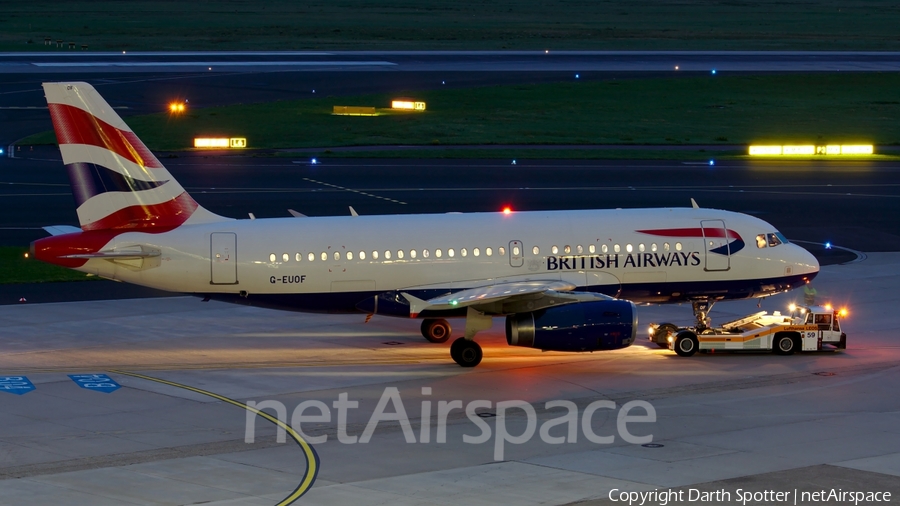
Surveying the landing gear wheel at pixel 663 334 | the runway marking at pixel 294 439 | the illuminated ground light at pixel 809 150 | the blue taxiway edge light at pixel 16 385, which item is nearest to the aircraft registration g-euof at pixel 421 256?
the landing gear wheel at pixel 663 334

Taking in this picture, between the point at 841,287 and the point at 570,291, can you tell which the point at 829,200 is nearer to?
the point at 841,287

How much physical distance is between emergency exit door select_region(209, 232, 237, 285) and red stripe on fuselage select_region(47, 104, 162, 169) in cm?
350

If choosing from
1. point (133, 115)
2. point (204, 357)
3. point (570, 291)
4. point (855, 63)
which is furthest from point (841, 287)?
point (855, 63)

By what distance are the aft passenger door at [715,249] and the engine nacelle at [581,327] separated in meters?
5.24

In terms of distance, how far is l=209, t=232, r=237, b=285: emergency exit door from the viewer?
37250mm

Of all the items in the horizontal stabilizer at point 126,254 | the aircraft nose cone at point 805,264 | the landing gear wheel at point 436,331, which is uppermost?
the horizontal stabilizer at point 126,254

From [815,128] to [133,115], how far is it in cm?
5324

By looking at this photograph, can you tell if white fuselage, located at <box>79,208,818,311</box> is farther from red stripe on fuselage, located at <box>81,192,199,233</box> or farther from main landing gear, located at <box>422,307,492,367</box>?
main landing gear, located at <box>422,307,492,367</box>

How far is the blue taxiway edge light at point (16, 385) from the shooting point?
3310 cm

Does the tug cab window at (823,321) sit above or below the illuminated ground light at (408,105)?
below

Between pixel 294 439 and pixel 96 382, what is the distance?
8.52 metres

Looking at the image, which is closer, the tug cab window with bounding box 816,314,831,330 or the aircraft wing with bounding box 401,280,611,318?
the aircraft wing with bounding box 401,280,611,318

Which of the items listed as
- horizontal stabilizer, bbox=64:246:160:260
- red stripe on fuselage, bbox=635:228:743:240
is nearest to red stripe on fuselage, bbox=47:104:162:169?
horizontal stabilizer, bbox=64:246:160:260

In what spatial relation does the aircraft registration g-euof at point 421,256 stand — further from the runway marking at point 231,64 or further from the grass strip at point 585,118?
the runway marking at point 231,64
